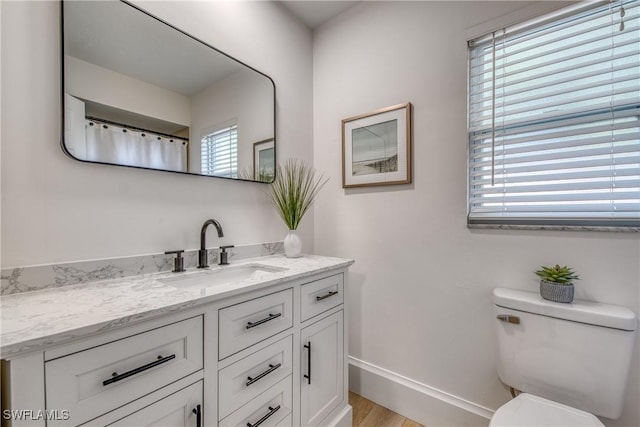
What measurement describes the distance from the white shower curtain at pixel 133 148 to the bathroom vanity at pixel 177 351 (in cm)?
49

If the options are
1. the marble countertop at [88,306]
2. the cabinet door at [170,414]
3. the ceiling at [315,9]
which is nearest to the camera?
the marble countertop at [88,306]

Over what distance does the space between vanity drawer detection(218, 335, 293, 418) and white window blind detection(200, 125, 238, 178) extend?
0.91 metres

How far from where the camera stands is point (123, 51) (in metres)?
1.19

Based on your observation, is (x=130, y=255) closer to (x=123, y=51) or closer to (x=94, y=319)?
(x=94, y=319)

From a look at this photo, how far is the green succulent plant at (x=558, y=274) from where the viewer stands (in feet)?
3.75

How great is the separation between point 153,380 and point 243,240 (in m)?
0.90

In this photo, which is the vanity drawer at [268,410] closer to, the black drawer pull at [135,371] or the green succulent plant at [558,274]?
the black drawer pull at [135,371]

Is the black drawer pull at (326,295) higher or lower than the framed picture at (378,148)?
lower

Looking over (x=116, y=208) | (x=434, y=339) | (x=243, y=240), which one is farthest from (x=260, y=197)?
(x=434, y=339)

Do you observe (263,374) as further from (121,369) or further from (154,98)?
(154,98)

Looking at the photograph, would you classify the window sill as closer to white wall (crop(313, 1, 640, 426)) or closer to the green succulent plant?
white wall (crop(313, 1, 640, 426))

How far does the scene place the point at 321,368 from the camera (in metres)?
1.36

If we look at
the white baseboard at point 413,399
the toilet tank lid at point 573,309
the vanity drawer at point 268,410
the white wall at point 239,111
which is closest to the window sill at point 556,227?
the toilet tank lid at point 573,309

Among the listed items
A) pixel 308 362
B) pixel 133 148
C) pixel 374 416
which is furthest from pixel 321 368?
pixel 133 148
